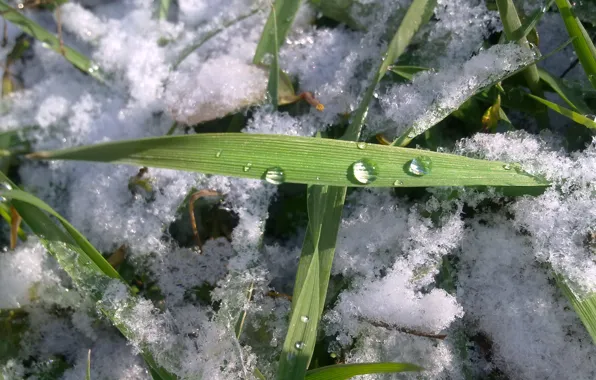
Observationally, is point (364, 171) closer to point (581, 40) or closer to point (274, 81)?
point (274, 81)

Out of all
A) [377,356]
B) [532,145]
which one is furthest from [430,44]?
[377,356]

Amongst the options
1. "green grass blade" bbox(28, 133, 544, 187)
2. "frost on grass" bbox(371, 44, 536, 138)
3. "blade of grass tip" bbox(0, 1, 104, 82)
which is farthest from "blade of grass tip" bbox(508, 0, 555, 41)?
"blade of grass tip" bbox(0, 1, 104, 82)

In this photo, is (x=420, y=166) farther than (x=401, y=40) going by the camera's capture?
No

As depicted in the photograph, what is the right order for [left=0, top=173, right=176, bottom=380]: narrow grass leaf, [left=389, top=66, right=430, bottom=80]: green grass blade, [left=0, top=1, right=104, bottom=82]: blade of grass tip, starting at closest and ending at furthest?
[left=0, top=173, right=176, bottom=380]: narrow grass leaf → [left=389, top=66, right=430, bottom=80]: green grass blade → [left=0, top=1, right=104, bottom=82]: blade of grass tip

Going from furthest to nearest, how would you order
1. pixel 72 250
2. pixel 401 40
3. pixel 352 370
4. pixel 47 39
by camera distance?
pixel 47 39
pixel 401 40
pixel 72 250
pixel 352 370

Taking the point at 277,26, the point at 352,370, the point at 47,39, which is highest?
the point at 277,26

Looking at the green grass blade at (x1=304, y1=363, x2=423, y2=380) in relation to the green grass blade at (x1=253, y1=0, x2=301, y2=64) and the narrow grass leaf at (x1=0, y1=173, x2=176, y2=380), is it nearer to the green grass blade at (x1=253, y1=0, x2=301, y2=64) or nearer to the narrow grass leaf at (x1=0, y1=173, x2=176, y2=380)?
the narrow grass leaf at (x1=0, y1=173, x2=176, y2=380)

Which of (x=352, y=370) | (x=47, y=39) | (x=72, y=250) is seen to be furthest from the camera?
(x=47, y=39)

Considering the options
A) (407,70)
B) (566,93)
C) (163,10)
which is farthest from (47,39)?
(566,93)
